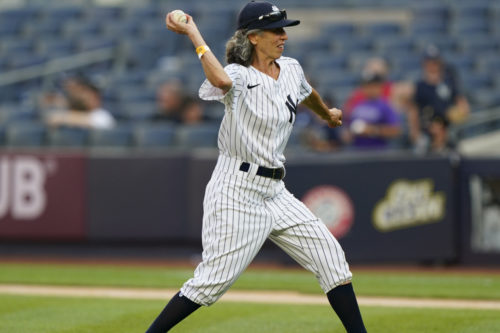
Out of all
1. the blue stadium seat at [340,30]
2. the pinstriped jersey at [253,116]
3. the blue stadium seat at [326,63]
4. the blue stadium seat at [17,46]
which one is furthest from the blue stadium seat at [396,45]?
the pinstriped jersey at [253,116]

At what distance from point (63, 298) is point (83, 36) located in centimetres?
1006

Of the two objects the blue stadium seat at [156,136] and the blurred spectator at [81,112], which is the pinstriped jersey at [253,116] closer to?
the blurred spectator at [81,112]

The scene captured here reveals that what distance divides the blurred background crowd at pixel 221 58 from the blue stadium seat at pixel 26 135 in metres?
0.02

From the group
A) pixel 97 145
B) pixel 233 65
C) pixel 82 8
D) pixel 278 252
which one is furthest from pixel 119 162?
pixel 82 8

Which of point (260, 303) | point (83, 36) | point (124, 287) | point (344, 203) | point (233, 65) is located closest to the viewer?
point (233, 65)

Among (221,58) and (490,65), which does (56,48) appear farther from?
(490,65)

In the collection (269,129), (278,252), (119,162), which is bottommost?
(278,252)

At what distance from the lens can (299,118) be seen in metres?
11.5

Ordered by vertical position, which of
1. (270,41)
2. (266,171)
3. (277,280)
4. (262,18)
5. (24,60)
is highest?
(262,18)

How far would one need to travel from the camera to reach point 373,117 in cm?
1009

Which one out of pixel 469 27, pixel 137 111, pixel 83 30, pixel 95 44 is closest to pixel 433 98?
pixel 137 111

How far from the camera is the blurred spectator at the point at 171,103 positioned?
11266 mm

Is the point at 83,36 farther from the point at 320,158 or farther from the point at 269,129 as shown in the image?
the point at 269,129

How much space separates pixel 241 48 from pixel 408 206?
18.3 feet
